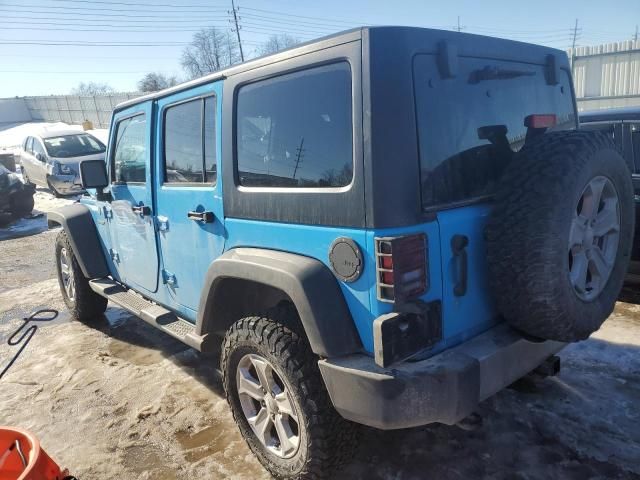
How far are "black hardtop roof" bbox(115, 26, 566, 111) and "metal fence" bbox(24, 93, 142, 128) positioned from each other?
31.5m

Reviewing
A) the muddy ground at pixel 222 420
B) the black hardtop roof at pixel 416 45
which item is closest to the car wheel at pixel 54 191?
the muddy ground at pixel 222 420

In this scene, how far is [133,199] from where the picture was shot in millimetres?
3781

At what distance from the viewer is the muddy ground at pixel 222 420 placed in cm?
262

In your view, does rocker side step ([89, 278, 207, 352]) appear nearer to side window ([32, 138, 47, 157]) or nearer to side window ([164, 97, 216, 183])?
side window ([164, 97, 216, 183])

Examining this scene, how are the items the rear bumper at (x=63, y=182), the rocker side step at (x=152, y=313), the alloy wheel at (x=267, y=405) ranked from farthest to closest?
the rear bumper at (x=63, y=182) < the rocker side step at (x=152, y=313) < the alloy wheel at (x=267, y=405)

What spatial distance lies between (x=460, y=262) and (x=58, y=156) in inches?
538

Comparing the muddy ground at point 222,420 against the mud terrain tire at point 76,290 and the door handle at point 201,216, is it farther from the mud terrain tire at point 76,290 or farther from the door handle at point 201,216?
the door handle at point 201,216

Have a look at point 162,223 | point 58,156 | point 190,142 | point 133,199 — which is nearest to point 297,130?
point 190,142

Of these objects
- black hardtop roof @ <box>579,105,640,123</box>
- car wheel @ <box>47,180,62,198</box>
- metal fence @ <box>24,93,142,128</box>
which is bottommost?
car wheel @ <box>47,180,62,198</box>

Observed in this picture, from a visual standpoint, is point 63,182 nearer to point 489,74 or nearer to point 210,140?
point 210,140

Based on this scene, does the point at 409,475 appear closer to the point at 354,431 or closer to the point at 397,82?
the point at 354,431

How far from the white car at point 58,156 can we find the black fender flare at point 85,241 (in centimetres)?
846

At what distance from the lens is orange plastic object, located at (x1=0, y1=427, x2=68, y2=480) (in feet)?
6.25

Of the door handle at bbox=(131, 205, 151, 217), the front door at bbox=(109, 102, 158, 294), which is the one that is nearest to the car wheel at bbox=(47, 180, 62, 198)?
the front door at bbox=(109, 102, 158, 294)
